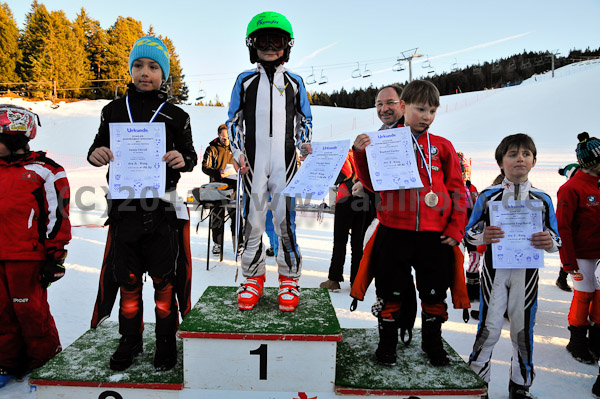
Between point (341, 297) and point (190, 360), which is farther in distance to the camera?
point (341, 297)

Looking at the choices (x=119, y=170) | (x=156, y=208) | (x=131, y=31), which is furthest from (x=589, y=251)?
(x=131, y=31)

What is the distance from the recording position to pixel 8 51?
39.0 meters

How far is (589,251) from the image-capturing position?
314 centimetres

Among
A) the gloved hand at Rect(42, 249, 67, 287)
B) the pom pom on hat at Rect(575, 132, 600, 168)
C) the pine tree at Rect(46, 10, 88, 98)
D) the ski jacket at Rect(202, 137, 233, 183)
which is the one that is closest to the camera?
the gloved hand at Rect(42, 249, 67, 287)

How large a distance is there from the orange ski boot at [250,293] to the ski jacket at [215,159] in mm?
4264

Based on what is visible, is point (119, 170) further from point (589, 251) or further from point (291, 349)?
point (589, 251)

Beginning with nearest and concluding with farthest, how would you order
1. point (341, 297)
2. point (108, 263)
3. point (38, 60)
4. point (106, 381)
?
point (106, 381) → point (108, 263) → point (341, 297) → point (38, 60)

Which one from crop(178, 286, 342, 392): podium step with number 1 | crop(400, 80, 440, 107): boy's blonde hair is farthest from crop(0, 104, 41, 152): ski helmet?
crop(400, 80, 440, 107): boy's blonde hair

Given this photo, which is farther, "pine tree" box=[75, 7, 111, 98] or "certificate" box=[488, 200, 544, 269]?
"pine tree" box=[75, 7, 111, 98]

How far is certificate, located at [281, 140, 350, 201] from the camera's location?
223 centimetres

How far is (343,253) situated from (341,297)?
0.55 m

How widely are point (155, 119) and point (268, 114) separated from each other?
0.71 metres

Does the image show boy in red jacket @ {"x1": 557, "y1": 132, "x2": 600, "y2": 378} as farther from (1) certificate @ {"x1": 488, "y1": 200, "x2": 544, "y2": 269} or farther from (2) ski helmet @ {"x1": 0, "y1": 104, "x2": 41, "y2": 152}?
(2) ski helmet @ {"x1": 0, "y1": 104, "x2": 41, "y2": 152}

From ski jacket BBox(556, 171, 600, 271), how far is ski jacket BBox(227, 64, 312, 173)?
226 cm
